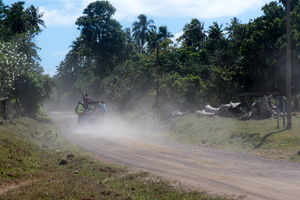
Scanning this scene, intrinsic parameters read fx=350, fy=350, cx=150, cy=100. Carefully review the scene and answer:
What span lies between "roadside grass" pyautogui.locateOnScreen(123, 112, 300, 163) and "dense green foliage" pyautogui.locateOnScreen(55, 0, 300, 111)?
8.24 metres

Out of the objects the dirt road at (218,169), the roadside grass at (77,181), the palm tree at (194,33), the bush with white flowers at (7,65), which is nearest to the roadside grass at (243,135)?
the dirt road at (218,169)

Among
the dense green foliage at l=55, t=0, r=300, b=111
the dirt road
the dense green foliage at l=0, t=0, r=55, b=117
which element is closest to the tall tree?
the dense green foliage at l=55, t=0, r=300, b=111

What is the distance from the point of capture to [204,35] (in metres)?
68.1

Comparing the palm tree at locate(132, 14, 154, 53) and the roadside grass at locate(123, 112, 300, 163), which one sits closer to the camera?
the roadside grass at locate(123, 112, 300, 163)

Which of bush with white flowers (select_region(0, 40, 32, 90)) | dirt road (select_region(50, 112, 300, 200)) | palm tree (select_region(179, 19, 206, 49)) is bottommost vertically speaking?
dirt road (select_region(50, 112, 300, 200))

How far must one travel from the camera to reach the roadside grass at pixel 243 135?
53.7ft

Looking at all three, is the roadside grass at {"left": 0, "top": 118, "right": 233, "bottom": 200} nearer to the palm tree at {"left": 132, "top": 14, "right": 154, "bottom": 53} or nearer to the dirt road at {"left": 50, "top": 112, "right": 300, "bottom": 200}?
the dirt road at {"left": 50, "top": 112, "right": 300, "bottom": 200}

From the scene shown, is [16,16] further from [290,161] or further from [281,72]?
[290,161]

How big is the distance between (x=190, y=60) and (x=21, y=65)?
2117cm

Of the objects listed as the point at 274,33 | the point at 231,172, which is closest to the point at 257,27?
the point at 274,33

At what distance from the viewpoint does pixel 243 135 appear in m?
20.2

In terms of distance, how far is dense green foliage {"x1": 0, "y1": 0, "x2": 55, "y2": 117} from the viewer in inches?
1304

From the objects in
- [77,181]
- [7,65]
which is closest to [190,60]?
[7,65]

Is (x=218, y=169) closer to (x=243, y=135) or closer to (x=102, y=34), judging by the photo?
(x=243, y=135)
